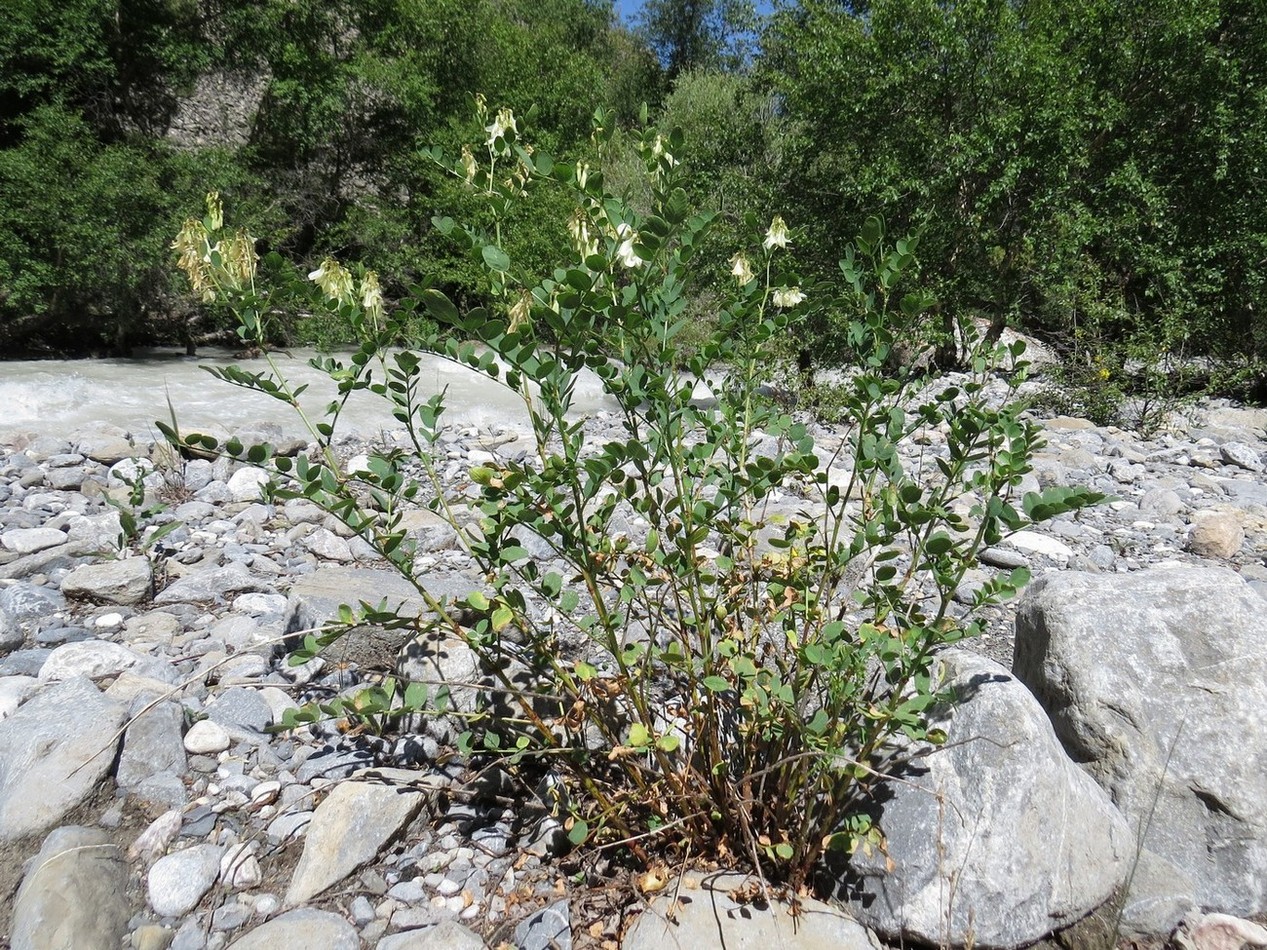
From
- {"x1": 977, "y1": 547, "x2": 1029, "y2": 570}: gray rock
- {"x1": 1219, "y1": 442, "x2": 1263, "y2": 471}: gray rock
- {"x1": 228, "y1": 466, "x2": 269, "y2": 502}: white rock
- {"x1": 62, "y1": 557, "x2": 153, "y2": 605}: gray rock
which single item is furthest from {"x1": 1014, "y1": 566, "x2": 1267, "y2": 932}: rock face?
{"x1": 1219, "y1": 442, "x2": 1263, "y2": 471}: gray rock

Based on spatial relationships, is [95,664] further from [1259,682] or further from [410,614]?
[1259,682]

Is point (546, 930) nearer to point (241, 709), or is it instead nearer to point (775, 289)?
point (241, 709)

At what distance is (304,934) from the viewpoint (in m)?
1.77

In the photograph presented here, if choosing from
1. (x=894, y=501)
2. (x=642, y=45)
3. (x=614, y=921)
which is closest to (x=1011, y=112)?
(x=894, y=501)

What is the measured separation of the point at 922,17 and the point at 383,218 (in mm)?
7412

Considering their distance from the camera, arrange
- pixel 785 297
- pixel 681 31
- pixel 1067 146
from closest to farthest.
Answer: pixel 785 297 → pixel 1067 146 → pixel 681 31

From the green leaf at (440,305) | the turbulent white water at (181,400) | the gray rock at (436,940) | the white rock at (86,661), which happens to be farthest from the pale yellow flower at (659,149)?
the turbulent white water at (181,400)

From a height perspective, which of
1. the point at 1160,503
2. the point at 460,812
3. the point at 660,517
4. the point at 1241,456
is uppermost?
the point at 660,517

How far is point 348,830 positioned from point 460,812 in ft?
0.86

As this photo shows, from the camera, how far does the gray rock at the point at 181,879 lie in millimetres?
1867

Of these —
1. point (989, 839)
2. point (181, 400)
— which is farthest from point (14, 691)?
point (181, 400)

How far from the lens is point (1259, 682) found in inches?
87.3

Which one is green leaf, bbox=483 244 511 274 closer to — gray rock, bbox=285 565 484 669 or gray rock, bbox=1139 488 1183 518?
gray rock, bbox=285 565 484 669

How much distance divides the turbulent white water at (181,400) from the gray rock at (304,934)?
514 centimetres
